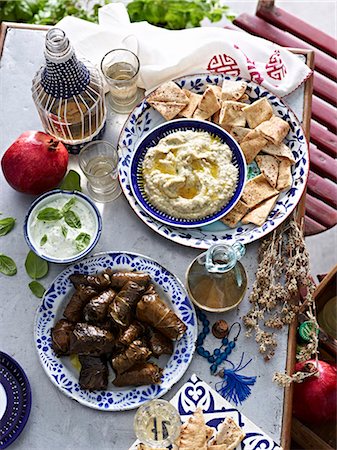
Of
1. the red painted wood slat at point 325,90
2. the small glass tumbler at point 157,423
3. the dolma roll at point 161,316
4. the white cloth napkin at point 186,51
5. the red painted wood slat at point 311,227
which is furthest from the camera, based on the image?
the red painted wood slat at point 325,90

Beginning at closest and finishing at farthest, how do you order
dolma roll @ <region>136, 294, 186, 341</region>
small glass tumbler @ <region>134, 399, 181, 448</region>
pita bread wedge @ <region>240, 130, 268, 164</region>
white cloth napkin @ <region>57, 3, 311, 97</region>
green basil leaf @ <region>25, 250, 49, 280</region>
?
small glass tumbler @ <region>134, 399, 181, 448</region>
dolma roll @ <region>136, 294, 186, 341</region>
green basil leaf @ <region>25, 250, 49, 280</region>
pita bread wedge @ <region>240, 130, 268, 164</region>
white cloth napkin @ <region>57, 3, 311, 97</region>

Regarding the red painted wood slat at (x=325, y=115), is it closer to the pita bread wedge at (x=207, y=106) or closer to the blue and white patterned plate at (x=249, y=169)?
the blue and white patterned plate at (x=249, y=169)

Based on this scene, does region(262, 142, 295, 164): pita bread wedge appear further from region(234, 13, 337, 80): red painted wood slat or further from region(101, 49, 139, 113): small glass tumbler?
region(234, 13, 337, 80): red painted wood slat

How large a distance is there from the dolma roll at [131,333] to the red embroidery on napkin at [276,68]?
2.81 ft

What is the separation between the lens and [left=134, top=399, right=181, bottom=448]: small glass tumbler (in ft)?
5.79

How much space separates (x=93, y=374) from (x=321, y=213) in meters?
1.00

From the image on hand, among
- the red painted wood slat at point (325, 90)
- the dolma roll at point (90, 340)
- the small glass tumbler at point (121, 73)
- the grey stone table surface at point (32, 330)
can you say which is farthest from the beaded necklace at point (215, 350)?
the red painted wood slat at point (325, 90)

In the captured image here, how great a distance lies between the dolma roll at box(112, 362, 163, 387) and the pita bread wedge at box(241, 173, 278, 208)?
0.53 metres

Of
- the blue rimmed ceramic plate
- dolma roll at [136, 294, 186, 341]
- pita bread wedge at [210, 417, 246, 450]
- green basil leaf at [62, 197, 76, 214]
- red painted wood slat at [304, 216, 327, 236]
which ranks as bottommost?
the blue rimmed ceramic plate

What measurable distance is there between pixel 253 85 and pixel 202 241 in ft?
1.66

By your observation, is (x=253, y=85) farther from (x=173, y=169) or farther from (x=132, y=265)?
(x=132, y=265)

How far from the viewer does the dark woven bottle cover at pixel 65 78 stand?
6.29ft

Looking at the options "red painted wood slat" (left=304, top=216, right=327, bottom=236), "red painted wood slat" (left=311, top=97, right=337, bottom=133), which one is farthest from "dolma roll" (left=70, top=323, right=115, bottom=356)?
"red painted wood slat" (left=311, top=97, right=337, bottom=133)

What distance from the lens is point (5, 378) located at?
1861mm
